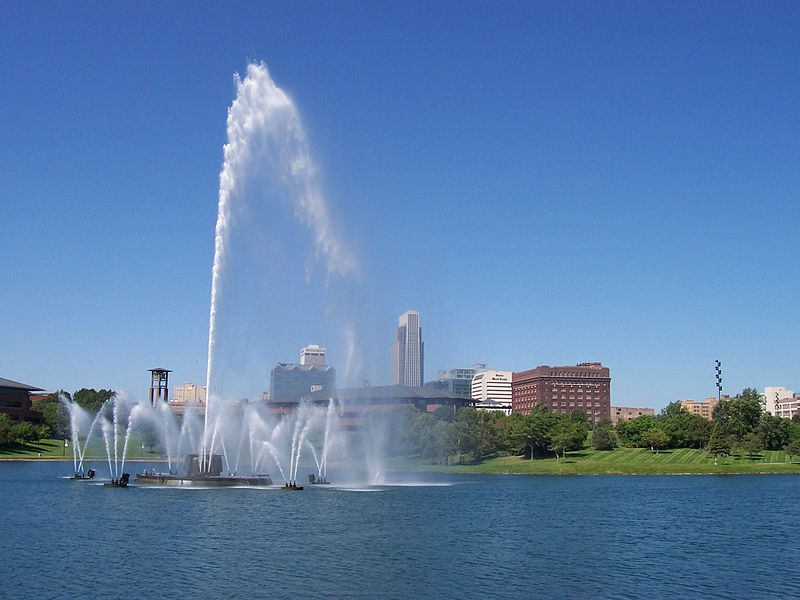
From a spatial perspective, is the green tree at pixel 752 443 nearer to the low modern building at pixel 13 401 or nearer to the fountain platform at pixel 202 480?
the fountain platform at pixel 202 480

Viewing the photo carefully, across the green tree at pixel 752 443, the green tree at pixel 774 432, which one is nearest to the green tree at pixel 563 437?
the green tree at pixel 752 443

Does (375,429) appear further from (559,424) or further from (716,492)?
(716,492)

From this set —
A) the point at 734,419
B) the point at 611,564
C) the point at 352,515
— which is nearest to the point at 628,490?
the point at 352,515

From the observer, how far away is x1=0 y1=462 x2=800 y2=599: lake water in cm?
3856

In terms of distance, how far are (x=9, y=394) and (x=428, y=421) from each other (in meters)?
107

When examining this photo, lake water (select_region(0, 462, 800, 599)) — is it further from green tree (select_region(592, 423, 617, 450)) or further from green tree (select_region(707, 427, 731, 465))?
green tree (select_region(592, 423, 617, 450))

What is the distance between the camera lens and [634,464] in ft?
452

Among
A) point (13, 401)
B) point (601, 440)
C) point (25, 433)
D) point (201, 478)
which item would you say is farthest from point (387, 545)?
point (13, 401)

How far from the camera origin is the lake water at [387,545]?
127ft

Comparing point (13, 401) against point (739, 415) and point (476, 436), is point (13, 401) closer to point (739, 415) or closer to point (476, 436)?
point (476, 436)

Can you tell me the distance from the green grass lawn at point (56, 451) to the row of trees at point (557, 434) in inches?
2363

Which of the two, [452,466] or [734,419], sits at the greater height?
[734,419]

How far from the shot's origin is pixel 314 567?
4241cm

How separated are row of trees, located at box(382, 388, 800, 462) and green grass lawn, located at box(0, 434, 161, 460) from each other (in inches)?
2363
